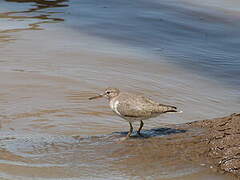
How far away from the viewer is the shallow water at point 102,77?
5.63 meters

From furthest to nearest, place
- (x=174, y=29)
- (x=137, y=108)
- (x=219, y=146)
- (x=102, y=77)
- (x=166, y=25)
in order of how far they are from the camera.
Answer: (x=166, y=25), (x=174, y=29), (x=102, y=77), (x=137, y=108), (x=219, y=146)

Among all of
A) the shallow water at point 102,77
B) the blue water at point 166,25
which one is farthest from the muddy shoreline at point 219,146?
the blue water at point 166,25

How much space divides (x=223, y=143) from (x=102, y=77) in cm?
377

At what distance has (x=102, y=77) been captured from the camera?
911 cm

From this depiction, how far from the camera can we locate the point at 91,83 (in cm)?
884

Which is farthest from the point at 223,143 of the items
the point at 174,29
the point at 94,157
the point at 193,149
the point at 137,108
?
the point at 174,29

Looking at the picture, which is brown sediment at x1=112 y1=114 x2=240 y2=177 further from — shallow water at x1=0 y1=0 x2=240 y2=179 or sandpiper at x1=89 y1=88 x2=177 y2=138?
sandpiper at x1=89 y1=88 x2=177 y2=138

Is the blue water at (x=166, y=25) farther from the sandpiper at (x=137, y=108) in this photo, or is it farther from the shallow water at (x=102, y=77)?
the sandpiper at (x=137, y=108)

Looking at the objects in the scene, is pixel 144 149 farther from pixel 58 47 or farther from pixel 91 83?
pixel 58 47

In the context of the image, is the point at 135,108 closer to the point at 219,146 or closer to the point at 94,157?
the point at 94,157

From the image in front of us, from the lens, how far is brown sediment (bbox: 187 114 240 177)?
5336 millimetres

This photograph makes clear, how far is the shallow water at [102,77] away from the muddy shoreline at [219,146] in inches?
5.2

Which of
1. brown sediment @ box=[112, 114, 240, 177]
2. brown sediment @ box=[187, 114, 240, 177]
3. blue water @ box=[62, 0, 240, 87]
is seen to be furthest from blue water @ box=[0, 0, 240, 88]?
brown sediment @ box=[112, 114, 240, 177]

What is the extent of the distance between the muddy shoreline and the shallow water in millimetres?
133
